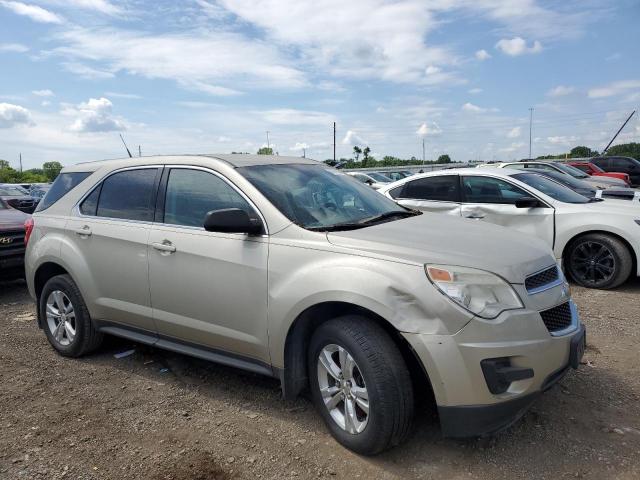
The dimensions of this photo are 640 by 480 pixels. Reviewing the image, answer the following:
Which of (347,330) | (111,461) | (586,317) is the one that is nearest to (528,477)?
(347,330)

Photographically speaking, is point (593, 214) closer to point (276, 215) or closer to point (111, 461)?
point (276, 215)

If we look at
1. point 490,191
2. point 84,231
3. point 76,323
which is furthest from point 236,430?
point 490,191

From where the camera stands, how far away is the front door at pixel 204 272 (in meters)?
3.32

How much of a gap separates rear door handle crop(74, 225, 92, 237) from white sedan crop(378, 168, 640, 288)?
4.83m

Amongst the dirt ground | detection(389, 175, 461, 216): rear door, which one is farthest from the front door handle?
detection(389, 175, 461, 216): rear door

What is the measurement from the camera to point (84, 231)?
4.36 meters

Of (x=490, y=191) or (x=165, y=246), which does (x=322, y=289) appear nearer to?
(x=165, y=246)

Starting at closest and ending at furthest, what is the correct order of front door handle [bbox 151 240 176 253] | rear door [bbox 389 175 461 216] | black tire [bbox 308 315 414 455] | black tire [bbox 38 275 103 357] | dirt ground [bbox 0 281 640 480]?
1. black tire [bbox 308 315 414 455]
2. dirt ground [bbox 0 281 640 480]
3. front door handle [bbox 151 240 176 253]
4. black tire [bbox 38 275 103 357]
5. rear door [bbox 389 175 461 216]

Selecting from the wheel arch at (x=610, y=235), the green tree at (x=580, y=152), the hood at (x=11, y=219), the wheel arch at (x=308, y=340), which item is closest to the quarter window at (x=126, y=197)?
the wheel arch at (x=308, y=340)

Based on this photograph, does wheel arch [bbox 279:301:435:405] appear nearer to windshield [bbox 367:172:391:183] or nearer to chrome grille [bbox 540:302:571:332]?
chrome grille [bbox 540:302:571:332]

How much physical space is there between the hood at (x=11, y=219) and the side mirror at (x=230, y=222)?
537 centimetres

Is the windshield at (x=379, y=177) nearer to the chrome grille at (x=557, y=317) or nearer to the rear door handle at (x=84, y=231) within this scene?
the rear door handle at (x=84, y=231)

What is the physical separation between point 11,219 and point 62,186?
3.50 m

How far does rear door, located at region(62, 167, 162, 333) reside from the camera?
3967 millimetres
